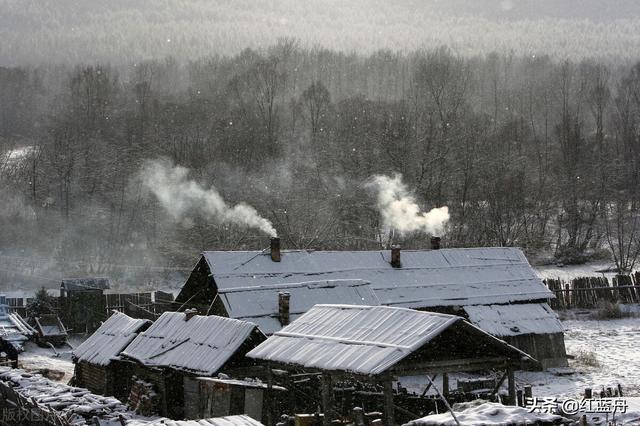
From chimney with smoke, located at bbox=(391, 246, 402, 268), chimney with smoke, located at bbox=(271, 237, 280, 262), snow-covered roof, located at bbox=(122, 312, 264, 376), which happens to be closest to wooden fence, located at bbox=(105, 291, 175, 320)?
chimney with smoke, located at bbox=(271, 237, 280, 262)

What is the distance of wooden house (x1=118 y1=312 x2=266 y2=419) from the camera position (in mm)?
20031

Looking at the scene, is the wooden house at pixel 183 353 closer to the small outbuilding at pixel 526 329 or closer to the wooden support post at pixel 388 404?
the wooden support post at pixel 388 404

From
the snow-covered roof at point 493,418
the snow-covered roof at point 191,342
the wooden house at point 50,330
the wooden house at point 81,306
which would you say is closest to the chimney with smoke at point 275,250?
the snow-covered roof at point 191,342

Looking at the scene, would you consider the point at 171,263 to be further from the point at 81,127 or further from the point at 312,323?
the point at 312,323

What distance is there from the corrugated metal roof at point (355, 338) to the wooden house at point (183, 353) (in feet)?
6.21

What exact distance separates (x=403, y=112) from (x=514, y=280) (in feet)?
148

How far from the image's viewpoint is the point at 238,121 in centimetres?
7612

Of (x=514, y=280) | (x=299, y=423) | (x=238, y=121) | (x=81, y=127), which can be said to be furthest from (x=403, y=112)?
(x=299, y=423)

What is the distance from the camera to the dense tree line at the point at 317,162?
57406mm

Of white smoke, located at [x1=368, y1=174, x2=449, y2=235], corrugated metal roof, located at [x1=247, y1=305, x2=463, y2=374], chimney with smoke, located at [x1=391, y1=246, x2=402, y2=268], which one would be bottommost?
corrugated metal roof, located at [x1=247, y1=305, x2=463, y2=374]

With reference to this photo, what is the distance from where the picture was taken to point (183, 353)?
2094cm

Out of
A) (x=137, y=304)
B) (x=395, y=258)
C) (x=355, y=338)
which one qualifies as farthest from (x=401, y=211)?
(x=355, y=338)

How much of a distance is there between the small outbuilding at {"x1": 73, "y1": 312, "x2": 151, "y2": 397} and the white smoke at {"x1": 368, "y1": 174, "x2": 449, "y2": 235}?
1002 inches

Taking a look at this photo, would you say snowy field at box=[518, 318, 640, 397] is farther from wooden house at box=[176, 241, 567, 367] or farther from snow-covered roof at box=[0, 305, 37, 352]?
snow-covered roof at box=[0, 305, 37, 352]
